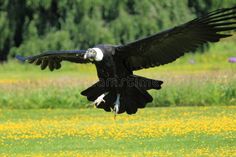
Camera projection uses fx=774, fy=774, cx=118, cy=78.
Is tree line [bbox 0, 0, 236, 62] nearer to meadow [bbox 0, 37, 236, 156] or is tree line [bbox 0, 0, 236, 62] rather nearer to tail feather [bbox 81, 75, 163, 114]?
meadow [bbox 0, 37, 236, 156]

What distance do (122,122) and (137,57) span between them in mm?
6315

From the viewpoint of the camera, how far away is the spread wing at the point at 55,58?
12995 mm

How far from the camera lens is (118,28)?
144ft

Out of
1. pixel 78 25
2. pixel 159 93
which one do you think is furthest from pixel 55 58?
pixel 78 25

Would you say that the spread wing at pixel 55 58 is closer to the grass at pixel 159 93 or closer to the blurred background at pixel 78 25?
the grass at pixel 159 93

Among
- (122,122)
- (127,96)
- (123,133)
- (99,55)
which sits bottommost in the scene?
(123,133)

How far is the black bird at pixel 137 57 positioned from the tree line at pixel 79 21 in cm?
3087

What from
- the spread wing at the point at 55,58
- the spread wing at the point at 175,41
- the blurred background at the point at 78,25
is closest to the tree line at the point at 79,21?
the blurred background at the point at 78,25

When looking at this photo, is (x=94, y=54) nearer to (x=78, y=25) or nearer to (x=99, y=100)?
(x=99, y=100)

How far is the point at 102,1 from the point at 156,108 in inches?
858

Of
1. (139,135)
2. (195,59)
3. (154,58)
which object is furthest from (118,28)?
(154,58)

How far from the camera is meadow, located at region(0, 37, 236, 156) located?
44.9 feet

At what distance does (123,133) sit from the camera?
15945 millimetres

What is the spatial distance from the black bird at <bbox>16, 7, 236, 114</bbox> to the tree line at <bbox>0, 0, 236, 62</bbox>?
30.9m
